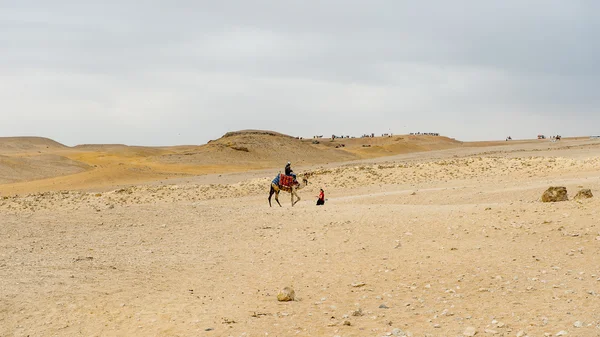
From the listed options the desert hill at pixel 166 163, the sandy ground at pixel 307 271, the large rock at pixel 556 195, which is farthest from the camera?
the desert hill at pixel 166 163

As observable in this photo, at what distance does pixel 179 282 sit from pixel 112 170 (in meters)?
41.8

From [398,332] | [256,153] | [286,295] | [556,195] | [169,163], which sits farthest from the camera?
[256,153]

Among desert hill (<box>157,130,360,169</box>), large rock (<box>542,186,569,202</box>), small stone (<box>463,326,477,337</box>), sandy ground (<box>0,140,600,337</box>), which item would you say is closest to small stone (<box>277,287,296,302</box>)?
sandy ground (<box>0,140,600,337</box>)

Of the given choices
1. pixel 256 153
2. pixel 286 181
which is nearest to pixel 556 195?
pixel 286 181

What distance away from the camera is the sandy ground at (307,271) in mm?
8375

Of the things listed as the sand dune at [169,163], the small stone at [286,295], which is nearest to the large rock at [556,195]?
the small stone at [286,295]

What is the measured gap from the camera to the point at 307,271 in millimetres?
11867

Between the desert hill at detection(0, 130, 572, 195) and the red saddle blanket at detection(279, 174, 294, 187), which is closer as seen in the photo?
the red saddle blanket at detection(279, 174, 294, 187)

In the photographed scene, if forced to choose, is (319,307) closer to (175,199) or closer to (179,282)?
(179,282)

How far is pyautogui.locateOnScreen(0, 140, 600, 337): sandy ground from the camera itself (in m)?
8.38

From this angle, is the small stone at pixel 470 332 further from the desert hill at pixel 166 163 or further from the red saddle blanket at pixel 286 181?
the desert hill at pixel 166 163

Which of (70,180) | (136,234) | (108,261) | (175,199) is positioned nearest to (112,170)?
(70,180)

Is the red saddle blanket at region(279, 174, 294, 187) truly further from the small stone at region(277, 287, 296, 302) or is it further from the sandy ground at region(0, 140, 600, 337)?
the small stone at region(277, 287, 296, 302)

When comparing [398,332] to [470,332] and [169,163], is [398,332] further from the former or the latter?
[169,163]
